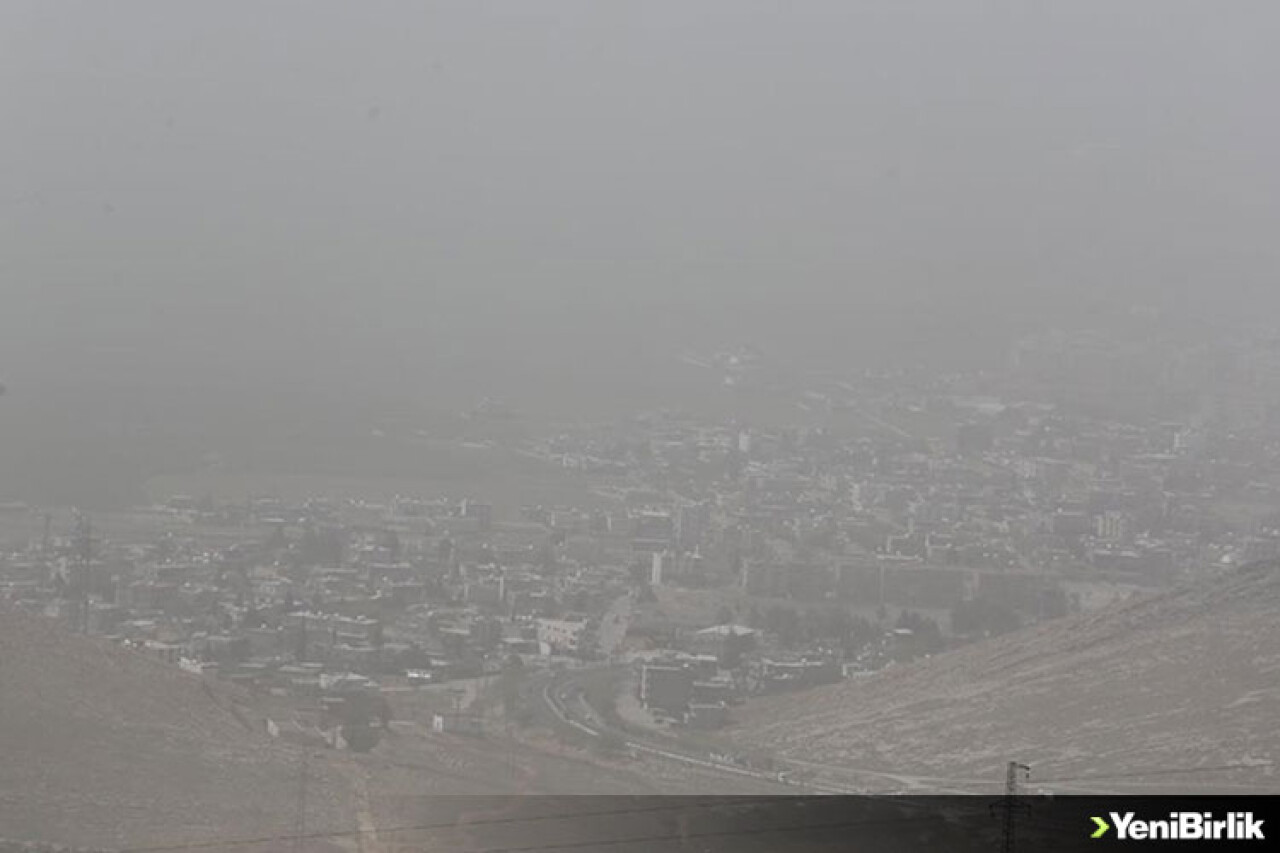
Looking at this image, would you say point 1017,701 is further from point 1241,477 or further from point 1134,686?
point 1241,477

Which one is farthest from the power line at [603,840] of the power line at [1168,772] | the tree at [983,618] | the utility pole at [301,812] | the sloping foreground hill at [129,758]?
A: the tree at [983,618]

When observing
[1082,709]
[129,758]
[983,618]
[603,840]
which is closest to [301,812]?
[129,758]

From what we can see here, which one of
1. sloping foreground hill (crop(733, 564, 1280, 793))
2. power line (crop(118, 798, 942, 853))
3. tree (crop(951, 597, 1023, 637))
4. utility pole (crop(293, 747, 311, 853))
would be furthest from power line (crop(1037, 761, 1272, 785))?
tree (crop(951, 597, 1023, 637))

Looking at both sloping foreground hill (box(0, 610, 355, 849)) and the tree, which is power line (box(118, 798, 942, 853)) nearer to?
sloping foreground hill (box(0, 610, 355, 849))

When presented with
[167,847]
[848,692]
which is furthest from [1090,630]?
[167,847]

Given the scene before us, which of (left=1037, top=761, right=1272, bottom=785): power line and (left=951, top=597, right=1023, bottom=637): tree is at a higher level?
(left=951, top=597, right=1023, bottom=637): tree
